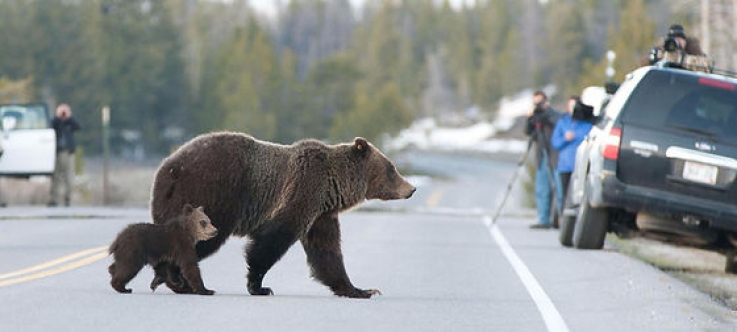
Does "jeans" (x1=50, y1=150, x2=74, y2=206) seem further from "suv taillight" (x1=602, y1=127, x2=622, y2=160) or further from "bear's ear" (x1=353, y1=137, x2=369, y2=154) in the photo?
"bear's ear" (x1=353, y1=137, x2=369, y2=154)

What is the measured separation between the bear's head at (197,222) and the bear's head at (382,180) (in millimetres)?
1681

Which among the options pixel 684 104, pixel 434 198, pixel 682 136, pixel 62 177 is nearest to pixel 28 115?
pixel 62 177

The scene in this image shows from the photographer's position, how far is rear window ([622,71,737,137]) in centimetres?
1371

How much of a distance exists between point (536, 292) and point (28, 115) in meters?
16.4

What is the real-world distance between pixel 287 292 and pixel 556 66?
430 feet

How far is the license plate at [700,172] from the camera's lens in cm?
1354

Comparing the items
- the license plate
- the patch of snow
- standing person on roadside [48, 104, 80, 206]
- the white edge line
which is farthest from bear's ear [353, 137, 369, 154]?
the patch of snow

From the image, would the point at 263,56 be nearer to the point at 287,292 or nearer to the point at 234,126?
the point at 234,126

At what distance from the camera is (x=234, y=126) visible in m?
96.4

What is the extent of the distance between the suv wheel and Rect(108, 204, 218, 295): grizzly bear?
6.16 metres

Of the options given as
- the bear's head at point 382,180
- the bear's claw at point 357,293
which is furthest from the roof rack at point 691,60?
the bear's claw at point 357,293

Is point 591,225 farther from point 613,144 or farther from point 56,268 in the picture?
point 56,268

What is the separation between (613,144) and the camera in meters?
14.0

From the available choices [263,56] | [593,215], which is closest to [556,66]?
[263,56]
